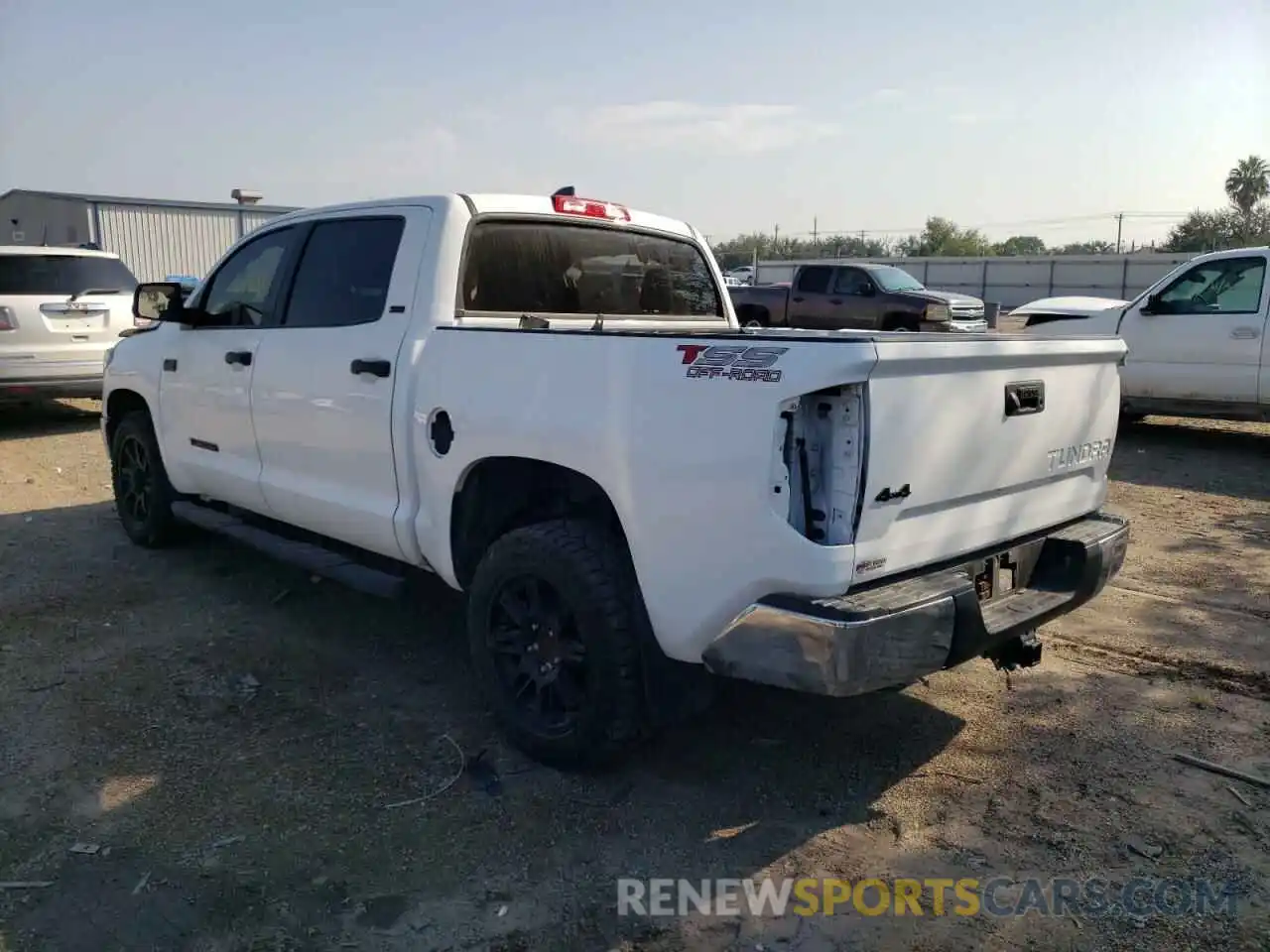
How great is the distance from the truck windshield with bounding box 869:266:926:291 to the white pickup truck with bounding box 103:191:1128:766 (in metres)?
14.5

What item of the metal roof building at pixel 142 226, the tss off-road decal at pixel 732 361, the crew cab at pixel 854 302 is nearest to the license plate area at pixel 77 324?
the tss off-road decal at pixel 732 361

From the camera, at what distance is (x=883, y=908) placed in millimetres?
2826

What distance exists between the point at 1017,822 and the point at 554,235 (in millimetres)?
2914

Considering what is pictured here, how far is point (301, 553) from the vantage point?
464 centimetres

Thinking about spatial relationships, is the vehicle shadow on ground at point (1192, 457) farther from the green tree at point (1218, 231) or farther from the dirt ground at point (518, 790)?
the green tree at point (1218, 231)

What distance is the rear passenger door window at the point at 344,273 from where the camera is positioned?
4.22 m

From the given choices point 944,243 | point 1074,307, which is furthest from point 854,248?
point 1074,307

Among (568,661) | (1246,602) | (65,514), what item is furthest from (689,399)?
(65,514)

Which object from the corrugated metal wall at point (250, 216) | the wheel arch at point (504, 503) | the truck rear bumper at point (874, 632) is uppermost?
the corrugated metal wall at point (250, 216)

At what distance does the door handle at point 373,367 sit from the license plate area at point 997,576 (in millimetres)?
2259

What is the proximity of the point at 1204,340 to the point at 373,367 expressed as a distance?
28.0 feet

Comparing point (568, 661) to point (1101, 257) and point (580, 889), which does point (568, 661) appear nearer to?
point (580, 889)

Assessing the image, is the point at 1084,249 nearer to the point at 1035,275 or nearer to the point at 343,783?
the point at 1035,275

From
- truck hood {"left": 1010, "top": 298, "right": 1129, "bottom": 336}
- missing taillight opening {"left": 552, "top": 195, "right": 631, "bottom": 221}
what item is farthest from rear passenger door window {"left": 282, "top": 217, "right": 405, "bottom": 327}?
truck hood {"left": 1010, "top": 298, "right": 1129, "bottom": 336}
